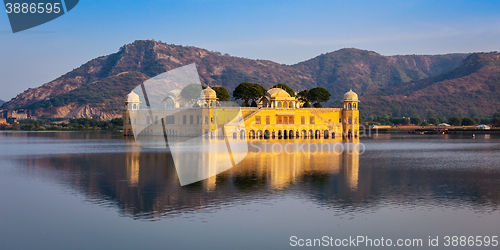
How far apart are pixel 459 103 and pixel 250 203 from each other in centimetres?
18721

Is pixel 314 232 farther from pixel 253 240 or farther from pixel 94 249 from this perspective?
pixel 94 249

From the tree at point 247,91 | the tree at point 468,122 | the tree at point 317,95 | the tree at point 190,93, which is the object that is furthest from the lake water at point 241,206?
the tree at point 468,122

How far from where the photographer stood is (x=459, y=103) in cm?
18738

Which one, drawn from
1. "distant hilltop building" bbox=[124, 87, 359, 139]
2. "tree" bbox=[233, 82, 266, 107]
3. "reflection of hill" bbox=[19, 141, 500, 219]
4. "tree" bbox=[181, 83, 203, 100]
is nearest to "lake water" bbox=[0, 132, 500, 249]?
"reflection of hill" bbox=[19, 141, 500, 219]

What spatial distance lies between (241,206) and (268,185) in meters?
5.49

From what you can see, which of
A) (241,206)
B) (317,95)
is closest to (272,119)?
(317,95)

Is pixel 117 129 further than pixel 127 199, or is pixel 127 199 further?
pixel 117 129

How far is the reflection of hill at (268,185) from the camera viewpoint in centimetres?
2045

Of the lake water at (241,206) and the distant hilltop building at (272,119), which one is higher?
the distant hilltop building at (272,119)

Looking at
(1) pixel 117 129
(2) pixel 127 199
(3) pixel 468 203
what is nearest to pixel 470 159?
(3) pixel 468 203

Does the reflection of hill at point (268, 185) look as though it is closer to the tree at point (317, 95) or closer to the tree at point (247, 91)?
the tree at point (247, 91)

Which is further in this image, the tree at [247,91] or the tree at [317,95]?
the tree at [317,95]

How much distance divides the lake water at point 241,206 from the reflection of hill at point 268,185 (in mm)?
51

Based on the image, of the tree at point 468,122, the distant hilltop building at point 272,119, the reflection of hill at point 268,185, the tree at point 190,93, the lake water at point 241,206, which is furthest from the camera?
the tree at point 468,122
